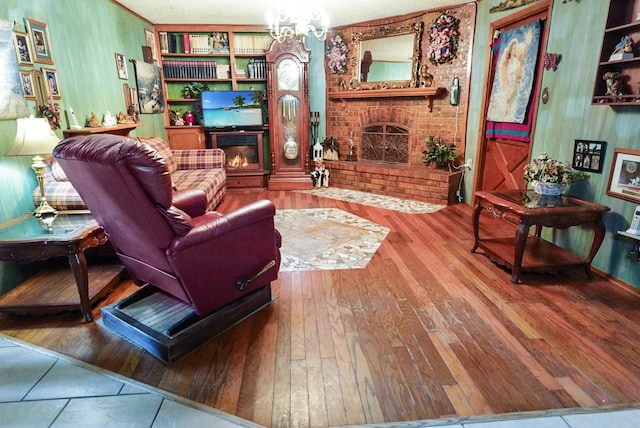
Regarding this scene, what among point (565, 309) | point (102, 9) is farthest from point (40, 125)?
point (565, 309)

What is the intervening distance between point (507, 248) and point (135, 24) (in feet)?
16.6

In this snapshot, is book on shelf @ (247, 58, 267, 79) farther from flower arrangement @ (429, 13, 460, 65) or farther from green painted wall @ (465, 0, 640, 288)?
green painted wall @ (465, 0, 640, 288)

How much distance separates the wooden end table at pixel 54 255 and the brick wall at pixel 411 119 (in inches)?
151

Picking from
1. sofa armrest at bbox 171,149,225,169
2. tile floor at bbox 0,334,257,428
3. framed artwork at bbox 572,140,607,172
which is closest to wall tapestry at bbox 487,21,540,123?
framed artwork at bbox 572,140,607,172

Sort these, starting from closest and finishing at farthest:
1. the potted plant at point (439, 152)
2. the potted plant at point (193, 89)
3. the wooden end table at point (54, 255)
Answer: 1. the wooden end table at point (54, 255)
2. the potted plant at point (439, 152)
3. the potted plant at point (193, 89)

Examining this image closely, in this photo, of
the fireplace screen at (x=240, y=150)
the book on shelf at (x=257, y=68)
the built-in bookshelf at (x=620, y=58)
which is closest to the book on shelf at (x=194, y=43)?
the book on shelf at (x=257, y=68)

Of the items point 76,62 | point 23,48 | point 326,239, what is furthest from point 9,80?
point 326,239

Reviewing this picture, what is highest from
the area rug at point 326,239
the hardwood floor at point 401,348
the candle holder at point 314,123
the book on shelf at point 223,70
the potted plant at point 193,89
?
the book on shelf at point 223,70

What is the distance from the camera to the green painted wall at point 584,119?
2637 mm

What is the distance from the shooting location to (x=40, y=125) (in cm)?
250

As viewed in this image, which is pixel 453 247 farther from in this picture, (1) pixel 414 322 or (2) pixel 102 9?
(2) pixel 102 9

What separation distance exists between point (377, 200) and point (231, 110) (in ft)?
8.46

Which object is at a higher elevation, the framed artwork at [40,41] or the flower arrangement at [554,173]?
the framed artwork at [40,41]

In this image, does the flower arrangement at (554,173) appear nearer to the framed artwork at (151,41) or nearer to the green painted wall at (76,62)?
the green painted wall at (76,62)
